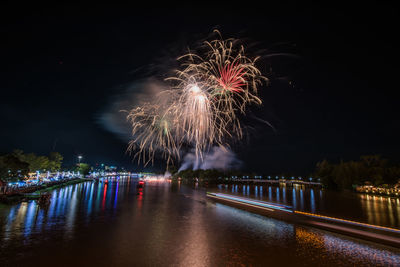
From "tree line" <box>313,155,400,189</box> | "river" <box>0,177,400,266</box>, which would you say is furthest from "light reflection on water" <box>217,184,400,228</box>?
"tree line" <box>313,155,400,189</box>

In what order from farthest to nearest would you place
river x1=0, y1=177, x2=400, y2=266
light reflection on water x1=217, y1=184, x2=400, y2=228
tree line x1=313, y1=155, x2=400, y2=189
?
1. tree line x1=313, y1=155, x2=400, y2=189
2. light reflection on water x1=217, y1=184, x2=400, y2=228
3. river x1=0, y1=177, x2=400, y2=266

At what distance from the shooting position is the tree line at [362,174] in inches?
2524

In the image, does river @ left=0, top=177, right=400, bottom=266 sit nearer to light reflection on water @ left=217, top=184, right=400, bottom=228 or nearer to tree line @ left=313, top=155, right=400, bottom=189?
light reflection on water @ left=217, top=184, right=400, bottom=228

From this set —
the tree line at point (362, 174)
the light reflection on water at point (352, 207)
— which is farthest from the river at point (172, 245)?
the tree line at point (362, 174)

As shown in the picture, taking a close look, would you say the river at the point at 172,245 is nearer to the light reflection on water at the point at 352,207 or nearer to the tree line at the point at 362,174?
the light reflection on water at the point at 352,207

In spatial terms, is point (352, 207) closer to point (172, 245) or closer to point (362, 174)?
point (172, 245)

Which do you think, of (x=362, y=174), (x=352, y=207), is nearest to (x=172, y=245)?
(x=352, y=207)

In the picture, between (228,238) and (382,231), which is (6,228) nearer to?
(228,238)

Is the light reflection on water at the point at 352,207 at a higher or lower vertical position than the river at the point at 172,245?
lower

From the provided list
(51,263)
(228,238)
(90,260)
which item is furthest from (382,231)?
(51,263)

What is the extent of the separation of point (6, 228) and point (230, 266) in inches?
492

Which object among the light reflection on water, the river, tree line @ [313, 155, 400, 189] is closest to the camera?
the river

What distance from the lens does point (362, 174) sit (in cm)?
6875

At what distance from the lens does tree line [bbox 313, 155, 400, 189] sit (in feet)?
210
